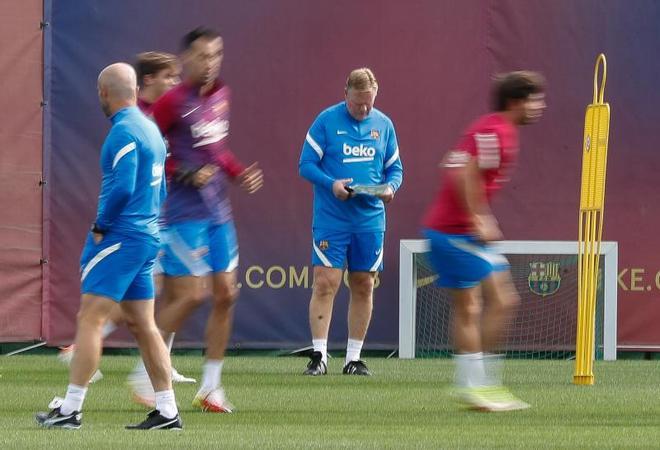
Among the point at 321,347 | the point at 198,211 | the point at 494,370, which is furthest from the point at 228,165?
the point at 494,370

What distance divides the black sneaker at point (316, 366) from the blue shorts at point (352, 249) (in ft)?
2.07

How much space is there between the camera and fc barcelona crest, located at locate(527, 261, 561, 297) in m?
12.3

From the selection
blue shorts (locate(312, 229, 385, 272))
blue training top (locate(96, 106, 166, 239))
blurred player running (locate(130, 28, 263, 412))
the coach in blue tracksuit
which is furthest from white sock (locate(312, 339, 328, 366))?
blue training top (locate(96, 106, 166, 239))

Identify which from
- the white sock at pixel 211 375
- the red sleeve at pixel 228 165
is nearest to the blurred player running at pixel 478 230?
the red sleeve at pixel 228 165

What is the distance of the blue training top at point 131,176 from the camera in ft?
20.4

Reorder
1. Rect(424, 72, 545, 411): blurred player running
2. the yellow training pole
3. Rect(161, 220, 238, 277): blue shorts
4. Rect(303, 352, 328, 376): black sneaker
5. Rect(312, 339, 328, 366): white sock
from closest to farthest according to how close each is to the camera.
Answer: Rect(424, 72, 545, 411): blurred player running
Rect(161, 220, 238, 277): blue shorts
the yellow training pole
Rect(303, 352, 328, 376): black sneaker
Rect(312, 339, 328, 366): white sock

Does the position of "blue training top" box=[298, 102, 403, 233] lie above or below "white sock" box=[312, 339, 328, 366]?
above

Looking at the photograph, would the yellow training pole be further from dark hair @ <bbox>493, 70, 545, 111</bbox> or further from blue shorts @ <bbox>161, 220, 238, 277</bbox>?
blue shorts @ <bbox>161, 220, 238, 277</bbox>

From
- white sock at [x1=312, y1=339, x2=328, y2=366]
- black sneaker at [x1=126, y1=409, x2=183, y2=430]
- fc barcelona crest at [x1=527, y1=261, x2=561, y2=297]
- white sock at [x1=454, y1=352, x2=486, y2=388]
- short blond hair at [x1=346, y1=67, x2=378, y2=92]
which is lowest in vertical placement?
black sneaker at [x1=126, y1=409, x2=183, y2=430]

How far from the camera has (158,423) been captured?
254 inches

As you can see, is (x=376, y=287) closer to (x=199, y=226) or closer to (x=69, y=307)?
(x=69, y=307)

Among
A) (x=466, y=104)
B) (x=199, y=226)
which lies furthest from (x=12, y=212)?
(x=199, y=226)

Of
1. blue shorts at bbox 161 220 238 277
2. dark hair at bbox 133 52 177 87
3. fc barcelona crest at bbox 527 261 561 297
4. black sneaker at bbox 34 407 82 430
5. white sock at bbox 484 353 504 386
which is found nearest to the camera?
black sneaker at bbox 34 407 82 430

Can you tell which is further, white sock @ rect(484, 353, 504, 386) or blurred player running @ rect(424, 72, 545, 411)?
white sock @ rect(484, 353, 504, 386)
